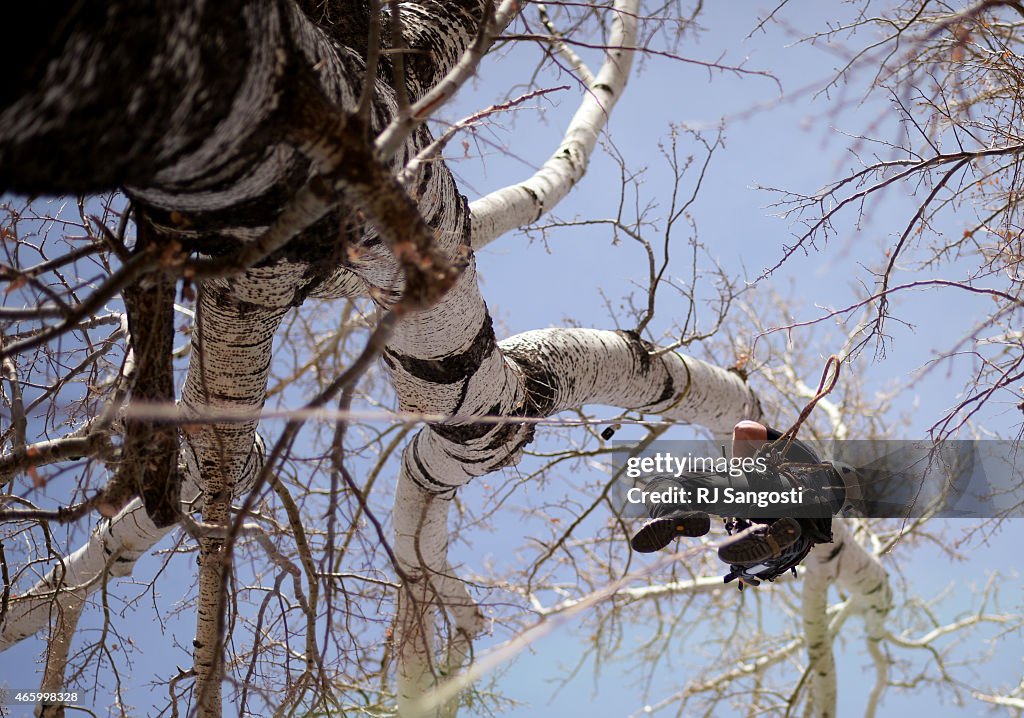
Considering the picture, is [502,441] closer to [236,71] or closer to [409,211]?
[409,211]

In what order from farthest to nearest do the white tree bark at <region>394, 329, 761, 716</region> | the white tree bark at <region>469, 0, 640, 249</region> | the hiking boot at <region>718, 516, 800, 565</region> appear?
the white tree bark at <region>469, 0, 640, 249</region>, the white tree bark at <region>394, 329, 761, 716</region>, the hiking boot at <region>718, 516, 800, 565</region>

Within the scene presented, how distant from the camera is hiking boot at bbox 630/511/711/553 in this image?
5.85 feet

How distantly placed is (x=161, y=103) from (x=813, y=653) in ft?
13.6

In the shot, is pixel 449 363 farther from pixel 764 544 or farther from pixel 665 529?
pixel 764 544

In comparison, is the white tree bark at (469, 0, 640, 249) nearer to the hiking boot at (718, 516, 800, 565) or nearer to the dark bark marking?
the dark bark marking

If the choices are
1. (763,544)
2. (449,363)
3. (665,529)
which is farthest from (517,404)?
(763,544)

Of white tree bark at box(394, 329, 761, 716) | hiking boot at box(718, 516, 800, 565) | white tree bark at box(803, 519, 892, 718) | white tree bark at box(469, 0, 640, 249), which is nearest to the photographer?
hiking boot at box(718, 516, 800, 565)

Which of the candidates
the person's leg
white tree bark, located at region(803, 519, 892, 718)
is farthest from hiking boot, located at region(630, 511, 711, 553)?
white tree bark, located at region(803, 519, 892, 718)

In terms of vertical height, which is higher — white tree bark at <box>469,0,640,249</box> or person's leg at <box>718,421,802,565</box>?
white tree bark at <box>469,0,640,249</box>

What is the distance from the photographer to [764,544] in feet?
5.78

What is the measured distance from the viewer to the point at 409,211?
852 millimetres

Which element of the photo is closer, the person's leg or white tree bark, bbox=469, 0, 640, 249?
the person's leg

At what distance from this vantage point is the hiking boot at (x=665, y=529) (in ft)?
5.85

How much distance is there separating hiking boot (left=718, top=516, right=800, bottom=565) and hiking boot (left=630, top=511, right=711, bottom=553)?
0.30ft
